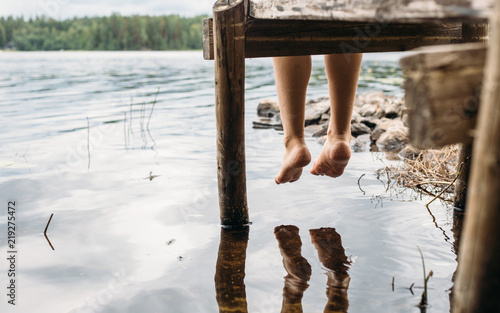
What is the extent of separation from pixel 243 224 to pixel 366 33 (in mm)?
1427

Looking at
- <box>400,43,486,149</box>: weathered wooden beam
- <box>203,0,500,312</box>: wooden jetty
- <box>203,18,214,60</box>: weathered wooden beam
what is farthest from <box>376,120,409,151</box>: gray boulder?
<box>400,43,486,149</box>: weathered wooden beam

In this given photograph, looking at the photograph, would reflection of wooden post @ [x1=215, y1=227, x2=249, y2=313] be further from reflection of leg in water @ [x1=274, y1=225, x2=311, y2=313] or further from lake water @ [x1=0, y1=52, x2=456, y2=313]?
reflection of leg in water @ [x1=274, y1=225, x2=311, y2=313]

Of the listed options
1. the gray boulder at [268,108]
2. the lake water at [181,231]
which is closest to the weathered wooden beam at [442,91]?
the lake water at [181,231]

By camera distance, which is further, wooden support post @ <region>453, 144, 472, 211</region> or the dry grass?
the dry grass

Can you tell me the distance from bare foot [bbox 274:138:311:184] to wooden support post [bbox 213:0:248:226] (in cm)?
33

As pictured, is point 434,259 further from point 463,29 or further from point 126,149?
point 126,149

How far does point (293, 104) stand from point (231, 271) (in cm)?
127

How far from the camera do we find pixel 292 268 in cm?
260

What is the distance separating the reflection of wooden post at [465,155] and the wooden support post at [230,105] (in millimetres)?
1479

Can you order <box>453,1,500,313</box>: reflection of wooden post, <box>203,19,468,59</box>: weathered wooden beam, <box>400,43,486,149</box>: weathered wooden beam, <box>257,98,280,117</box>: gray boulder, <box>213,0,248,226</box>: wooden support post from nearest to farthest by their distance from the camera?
<box>453,1,500,313</box>: reflection of wooden post
<box>400,43,486,149</box>: weathered wooden beam
<box>213,0,248,226</box>: wooden support post
<box>203,19,468,59</box>: weathered wooden beam
<box>257,98,280,117</box>: gray boulder

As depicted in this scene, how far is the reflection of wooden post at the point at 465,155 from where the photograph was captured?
10.6ft

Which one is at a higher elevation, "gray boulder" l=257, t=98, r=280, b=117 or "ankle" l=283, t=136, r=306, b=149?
"ankle" l=283, t=136, r=306, b=149

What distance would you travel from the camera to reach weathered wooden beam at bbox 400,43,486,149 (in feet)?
4.12

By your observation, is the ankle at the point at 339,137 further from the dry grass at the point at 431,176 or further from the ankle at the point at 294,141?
the dry grass at the point at 431,176
